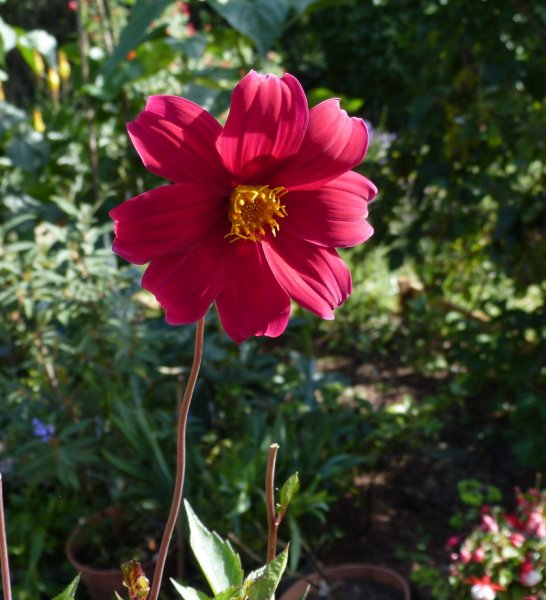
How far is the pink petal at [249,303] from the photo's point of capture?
0.73 meters

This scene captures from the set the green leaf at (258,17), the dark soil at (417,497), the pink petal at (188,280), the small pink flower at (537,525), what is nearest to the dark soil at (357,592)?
the dark soil at (417,497)

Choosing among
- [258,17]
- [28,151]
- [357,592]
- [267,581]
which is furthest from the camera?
[28,151]

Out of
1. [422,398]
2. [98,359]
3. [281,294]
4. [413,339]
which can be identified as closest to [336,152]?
[281,294]

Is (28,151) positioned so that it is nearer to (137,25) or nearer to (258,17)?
(137,25)

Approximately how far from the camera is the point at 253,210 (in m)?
0.72

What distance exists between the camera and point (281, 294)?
736 millimetres

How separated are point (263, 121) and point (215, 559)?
0.38 metres

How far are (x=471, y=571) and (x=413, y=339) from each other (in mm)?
1937

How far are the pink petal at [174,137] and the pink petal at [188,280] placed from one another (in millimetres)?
68

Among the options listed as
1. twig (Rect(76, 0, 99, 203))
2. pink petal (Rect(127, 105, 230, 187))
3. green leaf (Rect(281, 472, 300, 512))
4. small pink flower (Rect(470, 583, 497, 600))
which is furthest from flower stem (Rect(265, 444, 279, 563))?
twig (Rect(76, 0, 99, 203))

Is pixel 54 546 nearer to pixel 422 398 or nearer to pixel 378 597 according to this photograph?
pixel 378 597

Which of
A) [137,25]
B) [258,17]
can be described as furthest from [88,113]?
[258,17]

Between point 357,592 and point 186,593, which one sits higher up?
point 186,593

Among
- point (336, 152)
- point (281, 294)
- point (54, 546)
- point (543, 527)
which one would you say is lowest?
point (54, 546)
